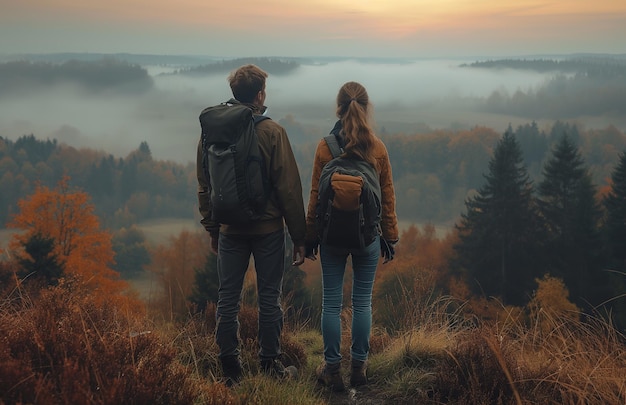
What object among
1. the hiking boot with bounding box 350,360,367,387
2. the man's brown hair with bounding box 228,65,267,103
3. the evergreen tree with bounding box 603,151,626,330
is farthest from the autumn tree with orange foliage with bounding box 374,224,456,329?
the evergreen tree with bounding box 603,151,626,330

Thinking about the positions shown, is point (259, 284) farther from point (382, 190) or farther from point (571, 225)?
point (571, 225)

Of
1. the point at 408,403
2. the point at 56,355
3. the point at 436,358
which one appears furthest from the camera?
the point at 436,358

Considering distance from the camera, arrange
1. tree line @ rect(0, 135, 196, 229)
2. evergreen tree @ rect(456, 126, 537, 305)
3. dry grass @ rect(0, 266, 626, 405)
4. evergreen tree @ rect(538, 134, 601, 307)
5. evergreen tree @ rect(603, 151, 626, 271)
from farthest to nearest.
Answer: tree line @ rect(0, 135, 196, 229) < evergreen tree @ rect(456, 126, 537, 305) < evergreen tree @ rect(538, 134, 601, 307) < evergreen tree @ rect(603, 151, 626, 271) < dry grass @ rect(0, 266, 626, 405)

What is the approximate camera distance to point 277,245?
3.83 m

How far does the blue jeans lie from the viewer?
385 cm

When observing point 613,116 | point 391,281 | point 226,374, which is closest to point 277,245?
point 226,374

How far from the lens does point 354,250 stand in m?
3.68

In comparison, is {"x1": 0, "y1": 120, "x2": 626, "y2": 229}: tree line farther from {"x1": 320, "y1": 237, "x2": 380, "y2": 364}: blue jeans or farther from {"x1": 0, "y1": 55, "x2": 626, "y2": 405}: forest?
{"x1": 320, "y1": 237, "x2": 380, "y2": 364}: blue jeans

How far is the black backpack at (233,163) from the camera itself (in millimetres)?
3547

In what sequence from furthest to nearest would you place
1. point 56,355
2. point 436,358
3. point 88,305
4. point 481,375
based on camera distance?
point 436,358
point 88,305
point 481,375
point 56,355

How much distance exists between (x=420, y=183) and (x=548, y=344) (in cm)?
10664

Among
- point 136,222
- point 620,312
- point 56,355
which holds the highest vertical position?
point 56,355

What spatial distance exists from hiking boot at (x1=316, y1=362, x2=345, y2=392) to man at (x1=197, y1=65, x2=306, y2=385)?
0.24m

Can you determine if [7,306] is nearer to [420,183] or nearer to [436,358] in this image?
[436,358]
